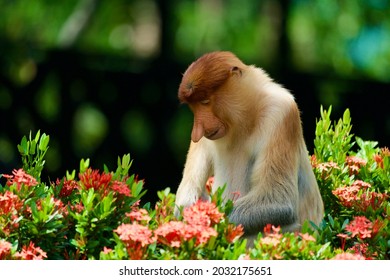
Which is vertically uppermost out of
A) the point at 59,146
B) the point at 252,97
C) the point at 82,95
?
the point at 252,97

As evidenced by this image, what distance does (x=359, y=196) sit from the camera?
5164 millimetres

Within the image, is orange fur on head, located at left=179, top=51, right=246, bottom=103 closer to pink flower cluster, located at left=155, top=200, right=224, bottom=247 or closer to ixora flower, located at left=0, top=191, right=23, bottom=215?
pink flower cluster, located at left=155, top=200, right=224, bottom=247

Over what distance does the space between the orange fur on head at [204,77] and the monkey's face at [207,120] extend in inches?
2.2

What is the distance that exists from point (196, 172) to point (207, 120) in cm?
53

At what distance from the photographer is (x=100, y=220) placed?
441 cm

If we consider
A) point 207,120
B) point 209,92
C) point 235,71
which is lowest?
point 207,120

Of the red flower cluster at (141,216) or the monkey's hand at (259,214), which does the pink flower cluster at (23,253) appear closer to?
the red flower cluster at (141,216)

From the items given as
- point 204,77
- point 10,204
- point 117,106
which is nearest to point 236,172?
point 204,77

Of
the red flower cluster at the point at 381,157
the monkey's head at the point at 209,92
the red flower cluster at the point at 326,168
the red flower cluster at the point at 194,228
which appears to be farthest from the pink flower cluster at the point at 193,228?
the red flower cluster at the point at 381,157

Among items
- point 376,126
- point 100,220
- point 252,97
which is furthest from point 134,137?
point 100,220

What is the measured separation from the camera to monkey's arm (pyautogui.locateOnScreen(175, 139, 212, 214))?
534 centimetres

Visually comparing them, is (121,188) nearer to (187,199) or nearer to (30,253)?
(30,253)
